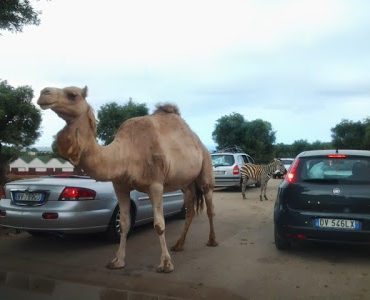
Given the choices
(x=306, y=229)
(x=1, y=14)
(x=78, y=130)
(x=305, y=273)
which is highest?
(x=1, y=14)

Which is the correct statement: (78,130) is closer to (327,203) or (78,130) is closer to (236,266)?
(236,266)

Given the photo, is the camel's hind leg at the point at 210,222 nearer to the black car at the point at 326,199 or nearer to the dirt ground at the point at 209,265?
the dirt ground at the point at 209,265

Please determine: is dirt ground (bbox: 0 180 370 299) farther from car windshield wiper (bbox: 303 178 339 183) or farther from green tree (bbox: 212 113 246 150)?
green tree (bbox: 212 113 246 150)

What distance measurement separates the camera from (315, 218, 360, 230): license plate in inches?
240

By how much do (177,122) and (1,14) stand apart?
455 cm

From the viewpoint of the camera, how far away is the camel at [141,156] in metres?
4.79

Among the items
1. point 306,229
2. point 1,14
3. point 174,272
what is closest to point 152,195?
point 174,272

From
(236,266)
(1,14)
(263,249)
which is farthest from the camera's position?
(1,14)

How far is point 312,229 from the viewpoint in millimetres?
6262

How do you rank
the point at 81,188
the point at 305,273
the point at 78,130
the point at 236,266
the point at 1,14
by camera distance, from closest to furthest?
the point at 78,130, the point at 305,273, the point at 236,266, the point at 81,188, the point at 1,14

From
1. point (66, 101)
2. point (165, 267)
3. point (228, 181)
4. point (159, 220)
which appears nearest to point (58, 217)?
point (159, 220)

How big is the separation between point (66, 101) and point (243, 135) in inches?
1358

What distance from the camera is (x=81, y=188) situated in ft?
22.6

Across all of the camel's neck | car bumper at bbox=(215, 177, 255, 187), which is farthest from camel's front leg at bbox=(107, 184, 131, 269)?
car bumper at bbox=(215, 177, 255, 187)
